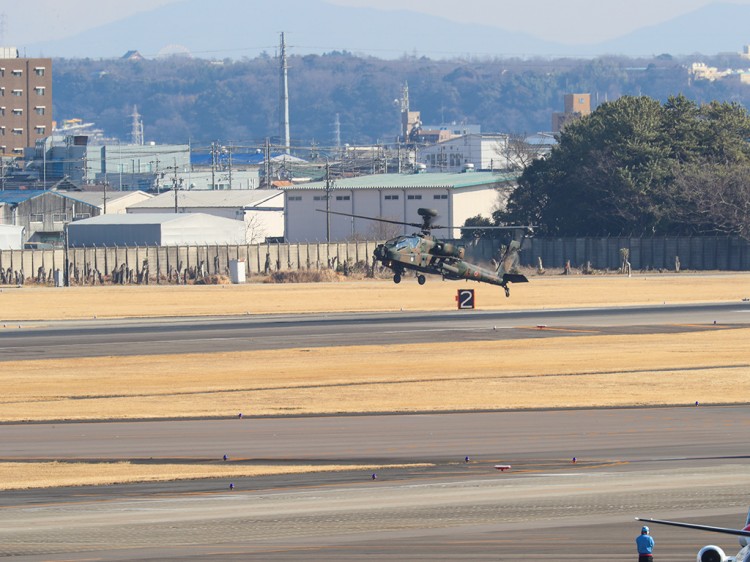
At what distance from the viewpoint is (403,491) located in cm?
2889

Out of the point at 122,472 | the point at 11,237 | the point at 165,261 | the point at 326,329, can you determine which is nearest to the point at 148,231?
the point at 165,261

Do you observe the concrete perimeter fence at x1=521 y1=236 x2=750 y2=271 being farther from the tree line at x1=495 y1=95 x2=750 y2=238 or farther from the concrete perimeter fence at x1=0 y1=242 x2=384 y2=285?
the concrete perimeter fence at x1=0 y1=242 x2=384 y2=285

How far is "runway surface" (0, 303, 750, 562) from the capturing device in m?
24.5

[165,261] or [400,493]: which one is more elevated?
[165,261]

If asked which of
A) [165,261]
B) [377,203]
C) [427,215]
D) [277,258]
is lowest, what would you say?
[165,261]

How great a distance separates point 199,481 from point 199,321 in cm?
5125

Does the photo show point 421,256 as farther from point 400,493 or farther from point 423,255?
point 400,493

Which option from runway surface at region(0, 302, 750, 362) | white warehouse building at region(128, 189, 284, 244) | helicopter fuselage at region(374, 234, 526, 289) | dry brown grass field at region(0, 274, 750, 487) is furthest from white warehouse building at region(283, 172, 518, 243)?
helicopter fuselage at region(374, 234, 526, 289)

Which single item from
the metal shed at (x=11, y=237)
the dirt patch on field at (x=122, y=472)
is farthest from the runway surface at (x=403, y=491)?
the metal shed at (x=11, y=237)

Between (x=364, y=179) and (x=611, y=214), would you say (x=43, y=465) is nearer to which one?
(x=611, y=214)

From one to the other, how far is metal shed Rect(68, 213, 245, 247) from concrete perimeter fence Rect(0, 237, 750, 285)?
9957mm

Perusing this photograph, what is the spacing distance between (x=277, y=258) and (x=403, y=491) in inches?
3758

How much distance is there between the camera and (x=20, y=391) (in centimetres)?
4919

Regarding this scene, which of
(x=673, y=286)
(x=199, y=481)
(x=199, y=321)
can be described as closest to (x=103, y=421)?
(x=199, y=481)
